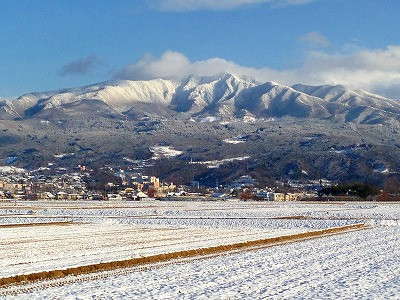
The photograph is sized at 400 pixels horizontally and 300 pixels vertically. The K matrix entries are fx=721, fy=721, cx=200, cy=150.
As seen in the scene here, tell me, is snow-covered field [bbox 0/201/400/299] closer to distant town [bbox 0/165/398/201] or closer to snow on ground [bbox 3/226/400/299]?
snow on ground [bbox 3/226/400/299]

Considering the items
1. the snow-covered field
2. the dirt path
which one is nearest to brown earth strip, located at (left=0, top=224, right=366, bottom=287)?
the dirt path

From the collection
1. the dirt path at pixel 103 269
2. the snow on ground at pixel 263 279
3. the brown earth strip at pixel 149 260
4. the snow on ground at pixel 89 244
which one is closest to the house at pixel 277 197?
the snow on ground at pixel 89 244

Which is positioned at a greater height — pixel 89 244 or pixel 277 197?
pixel 277 197

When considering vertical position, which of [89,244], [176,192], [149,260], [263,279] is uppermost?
[176,192]

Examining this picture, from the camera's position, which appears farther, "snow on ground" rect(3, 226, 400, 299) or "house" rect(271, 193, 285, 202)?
"house" rect(271, 193, 285, 202)

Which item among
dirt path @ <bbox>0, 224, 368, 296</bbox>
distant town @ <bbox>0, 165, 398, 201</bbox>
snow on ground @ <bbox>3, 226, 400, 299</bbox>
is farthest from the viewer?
distant town @ <bbox>0, 165, 398, 201</bbox>

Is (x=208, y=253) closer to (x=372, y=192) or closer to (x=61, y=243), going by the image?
(x=61, y=243)

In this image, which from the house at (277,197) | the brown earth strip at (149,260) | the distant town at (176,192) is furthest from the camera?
the house at (277,197)

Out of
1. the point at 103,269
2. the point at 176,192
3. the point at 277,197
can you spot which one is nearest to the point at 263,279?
the point at 103,269

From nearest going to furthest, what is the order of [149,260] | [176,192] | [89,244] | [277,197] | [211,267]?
[211,267]
[149,260]
[89,244]
[277,197]
[176,192]

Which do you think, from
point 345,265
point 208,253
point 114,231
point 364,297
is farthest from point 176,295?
point 114,231

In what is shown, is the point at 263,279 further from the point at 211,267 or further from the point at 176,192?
the point at 176,192

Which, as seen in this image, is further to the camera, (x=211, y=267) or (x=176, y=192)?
(x=176, y=192)

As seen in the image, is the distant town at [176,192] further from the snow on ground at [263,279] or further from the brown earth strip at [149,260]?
the snow on ground at [263,279]
